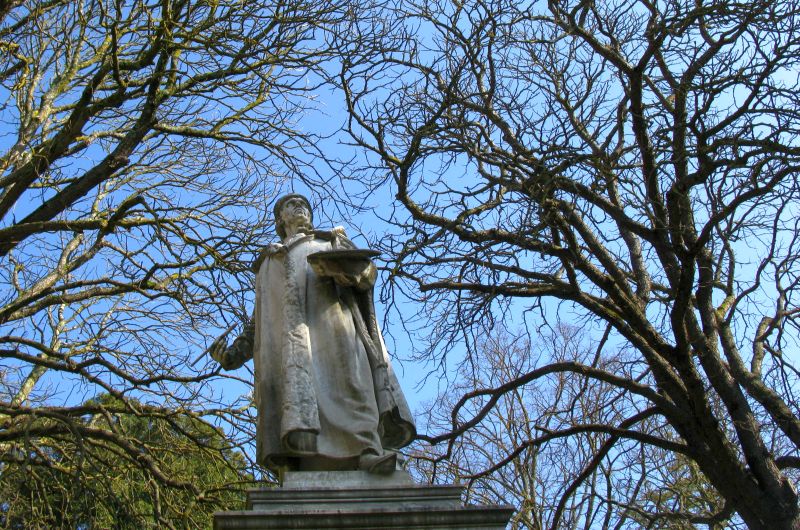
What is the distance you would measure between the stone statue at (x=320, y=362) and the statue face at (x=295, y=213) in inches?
5.6

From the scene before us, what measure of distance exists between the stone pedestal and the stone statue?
0.15 m

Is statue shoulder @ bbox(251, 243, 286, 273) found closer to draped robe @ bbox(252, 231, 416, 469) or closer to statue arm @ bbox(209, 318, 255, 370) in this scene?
draped robe @ bbox(252, 231, 416, 469)

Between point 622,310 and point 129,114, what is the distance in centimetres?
603

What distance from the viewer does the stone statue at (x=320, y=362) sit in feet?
15.9

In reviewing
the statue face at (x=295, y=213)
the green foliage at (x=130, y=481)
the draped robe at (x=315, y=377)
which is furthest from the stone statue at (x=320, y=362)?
the green foliage at (x=130, y=481)

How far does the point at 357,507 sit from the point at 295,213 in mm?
2136

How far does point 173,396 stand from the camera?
9.77m

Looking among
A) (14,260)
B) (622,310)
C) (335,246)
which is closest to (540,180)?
(622,310)

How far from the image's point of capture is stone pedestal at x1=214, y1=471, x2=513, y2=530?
425 cm

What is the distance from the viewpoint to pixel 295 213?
5.95 meters

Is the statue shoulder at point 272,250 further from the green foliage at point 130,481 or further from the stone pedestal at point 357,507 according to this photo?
the green foliage at point 130,481

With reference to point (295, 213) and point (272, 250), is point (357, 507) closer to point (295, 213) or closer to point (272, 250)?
point (272, 250)

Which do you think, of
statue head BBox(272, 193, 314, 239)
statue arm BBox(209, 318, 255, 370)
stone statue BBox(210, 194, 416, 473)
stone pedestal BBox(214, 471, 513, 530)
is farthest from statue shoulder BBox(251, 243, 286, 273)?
stone pedestal BBox(214, 471, 513, 530)

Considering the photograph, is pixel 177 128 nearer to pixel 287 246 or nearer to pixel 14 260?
pixel 14 260
